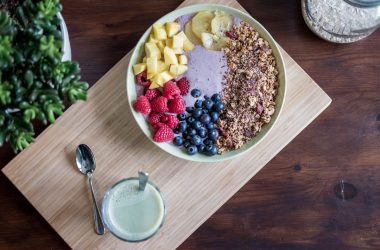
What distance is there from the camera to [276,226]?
1289 mm

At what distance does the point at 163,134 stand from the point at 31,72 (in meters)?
0.37

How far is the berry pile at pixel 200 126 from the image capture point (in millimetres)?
1193

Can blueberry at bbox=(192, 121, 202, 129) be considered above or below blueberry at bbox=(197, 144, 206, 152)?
above

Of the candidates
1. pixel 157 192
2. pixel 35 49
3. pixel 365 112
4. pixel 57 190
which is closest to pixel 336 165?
pixel 365 112

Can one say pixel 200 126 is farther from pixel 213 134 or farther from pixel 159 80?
pixel 159 80

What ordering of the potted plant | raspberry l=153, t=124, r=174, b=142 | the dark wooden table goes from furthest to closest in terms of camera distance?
the dark wooden table
raspberry l=153, t=124, r=174, b=142
the potted plant

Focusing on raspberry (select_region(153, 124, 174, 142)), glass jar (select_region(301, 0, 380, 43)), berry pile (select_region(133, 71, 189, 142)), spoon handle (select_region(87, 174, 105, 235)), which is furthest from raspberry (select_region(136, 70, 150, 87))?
glass jar (select_region(301, 0, 380, 43))

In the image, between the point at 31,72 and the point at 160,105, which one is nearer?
the point at 31,72

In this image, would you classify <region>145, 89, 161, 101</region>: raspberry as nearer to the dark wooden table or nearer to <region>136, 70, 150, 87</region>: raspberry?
<region>136, 70, 150, 87</region>: raspberry

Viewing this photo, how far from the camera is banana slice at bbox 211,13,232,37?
4.04 feet

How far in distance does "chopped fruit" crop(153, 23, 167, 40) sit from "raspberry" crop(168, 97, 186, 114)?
14 cm

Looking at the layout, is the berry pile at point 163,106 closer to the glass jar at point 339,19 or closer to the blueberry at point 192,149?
the blueberry at point 192,149

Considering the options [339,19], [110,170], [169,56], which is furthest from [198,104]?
[339,19]

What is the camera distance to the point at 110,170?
1.23 meters
